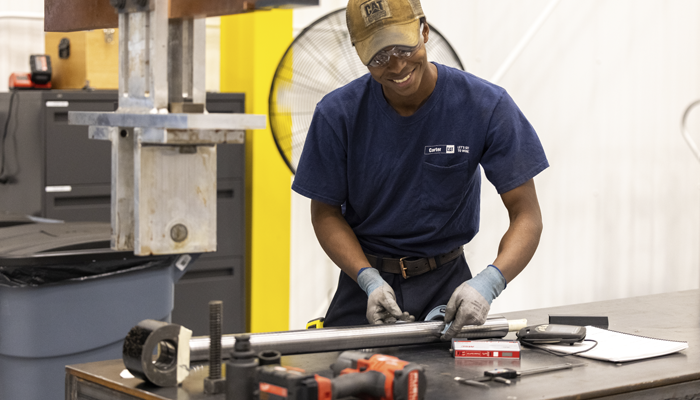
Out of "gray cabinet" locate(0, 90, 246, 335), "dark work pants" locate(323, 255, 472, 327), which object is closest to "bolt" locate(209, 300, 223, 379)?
"dark work pants" locate(323, 255, 472, 327)

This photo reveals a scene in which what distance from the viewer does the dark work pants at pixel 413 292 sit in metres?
1.91

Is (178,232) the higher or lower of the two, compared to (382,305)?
higher

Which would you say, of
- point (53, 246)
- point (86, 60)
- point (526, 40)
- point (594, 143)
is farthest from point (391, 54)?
point (594, 143)

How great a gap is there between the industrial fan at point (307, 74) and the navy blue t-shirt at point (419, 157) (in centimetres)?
117

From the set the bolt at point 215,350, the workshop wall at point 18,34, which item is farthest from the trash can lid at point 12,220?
the bolt at point 215,350

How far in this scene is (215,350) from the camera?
121 cm

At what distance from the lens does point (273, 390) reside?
111 centimetres

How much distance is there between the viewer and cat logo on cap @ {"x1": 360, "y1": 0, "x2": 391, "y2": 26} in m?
1.70

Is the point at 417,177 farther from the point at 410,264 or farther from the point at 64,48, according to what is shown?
the point at 64,48

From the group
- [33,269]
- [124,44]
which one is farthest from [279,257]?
[124,44]

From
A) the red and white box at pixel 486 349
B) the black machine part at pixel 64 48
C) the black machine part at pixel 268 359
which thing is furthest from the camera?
the black machine part at pixel 64 48

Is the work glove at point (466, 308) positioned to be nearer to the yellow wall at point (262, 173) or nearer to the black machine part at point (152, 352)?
the black machine part at point (152, 352)

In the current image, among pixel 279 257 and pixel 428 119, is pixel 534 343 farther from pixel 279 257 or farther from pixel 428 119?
pixel 279 257

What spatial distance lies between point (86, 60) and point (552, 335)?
228 centimetres
